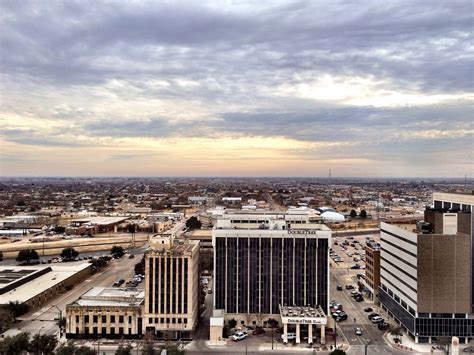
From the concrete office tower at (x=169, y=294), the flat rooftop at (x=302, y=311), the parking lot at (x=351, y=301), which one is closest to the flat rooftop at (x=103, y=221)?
the parking lot at (x=351, y=301)

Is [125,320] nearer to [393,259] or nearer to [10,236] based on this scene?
[393,259]

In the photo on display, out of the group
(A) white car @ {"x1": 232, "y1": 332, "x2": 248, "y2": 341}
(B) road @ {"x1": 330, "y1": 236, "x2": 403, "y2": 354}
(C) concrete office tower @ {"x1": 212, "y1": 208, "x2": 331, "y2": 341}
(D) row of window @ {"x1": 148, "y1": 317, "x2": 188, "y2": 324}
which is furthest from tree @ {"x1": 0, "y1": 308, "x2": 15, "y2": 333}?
(B) road @ {"x1": 330, "y1": 236, "x2": 403, "y2": 354}

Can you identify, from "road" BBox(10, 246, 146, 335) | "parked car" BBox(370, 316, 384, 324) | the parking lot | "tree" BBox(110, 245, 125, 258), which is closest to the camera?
the parking lot

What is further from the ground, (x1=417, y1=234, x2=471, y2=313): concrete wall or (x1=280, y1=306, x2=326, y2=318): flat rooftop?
(x1=417, y1=234, x2=471, y2=313): concrete wall

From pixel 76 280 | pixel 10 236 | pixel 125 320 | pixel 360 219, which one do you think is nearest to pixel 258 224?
pixel 125 320

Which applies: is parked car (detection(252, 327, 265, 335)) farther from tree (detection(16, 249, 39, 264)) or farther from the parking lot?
tree (detection(16, 249, 39, 264))

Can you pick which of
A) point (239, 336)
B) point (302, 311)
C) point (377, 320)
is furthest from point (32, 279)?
point (377, 320)

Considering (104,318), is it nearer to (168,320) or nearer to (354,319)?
(168,320)
